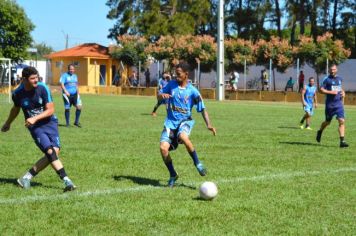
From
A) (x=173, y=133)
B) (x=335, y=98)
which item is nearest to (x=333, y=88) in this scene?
(x=335, y=98)

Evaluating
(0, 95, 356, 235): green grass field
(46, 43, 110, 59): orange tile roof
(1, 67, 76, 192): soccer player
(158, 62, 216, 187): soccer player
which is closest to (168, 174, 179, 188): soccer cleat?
(158, 62, 216, 187): soccer player

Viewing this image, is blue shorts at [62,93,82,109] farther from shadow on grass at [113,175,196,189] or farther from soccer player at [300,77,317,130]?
shadow on grass at [113,175,196,189]

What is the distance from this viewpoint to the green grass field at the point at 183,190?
21.2ft

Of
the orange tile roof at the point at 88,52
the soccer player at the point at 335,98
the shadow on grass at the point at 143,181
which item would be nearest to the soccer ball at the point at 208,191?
the shadow on grass at the point at 143,181

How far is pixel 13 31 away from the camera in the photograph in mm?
52031

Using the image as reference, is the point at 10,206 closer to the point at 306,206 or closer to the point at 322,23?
the point at 306,206

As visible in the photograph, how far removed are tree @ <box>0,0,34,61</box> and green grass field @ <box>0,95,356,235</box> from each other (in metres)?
38.4

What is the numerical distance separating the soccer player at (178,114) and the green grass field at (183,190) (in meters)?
0.49

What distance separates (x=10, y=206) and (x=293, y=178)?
4377 mm

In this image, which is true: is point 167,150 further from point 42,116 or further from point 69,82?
point 69,82

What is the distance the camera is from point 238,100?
4362cm

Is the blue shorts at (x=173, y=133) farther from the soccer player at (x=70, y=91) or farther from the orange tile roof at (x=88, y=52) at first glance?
the orange tile roof at (x=88, y=52)

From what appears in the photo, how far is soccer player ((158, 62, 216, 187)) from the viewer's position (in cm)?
880

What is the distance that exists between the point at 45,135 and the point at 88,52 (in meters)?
58.9
